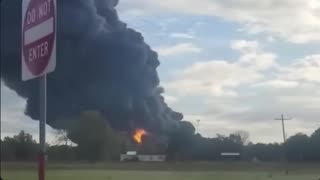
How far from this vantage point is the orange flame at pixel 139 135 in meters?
5.11

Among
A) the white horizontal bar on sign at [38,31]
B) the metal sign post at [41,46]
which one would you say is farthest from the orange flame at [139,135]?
the white horizontal bar on sign at [38,31]

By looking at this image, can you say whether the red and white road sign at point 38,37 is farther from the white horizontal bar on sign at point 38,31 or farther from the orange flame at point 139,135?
the orange flame at point 139,135

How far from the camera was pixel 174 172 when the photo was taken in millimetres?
4855

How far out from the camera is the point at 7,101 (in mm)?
6480

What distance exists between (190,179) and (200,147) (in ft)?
0.84

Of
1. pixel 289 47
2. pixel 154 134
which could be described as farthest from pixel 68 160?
pixel 289 47

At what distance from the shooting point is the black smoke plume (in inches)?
202

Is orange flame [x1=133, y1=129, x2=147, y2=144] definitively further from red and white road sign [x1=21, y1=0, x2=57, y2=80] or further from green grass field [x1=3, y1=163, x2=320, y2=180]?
red and white road sign [x1=21, y1=0, x2=57, y2=80]

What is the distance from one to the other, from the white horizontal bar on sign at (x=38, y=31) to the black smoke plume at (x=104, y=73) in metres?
1.04

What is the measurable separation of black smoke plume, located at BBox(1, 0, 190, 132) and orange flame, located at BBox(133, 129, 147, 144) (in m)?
0.05

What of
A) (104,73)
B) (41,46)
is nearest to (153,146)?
(104,73)

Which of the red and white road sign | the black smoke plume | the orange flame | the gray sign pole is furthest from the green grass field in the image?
the red and white road sign

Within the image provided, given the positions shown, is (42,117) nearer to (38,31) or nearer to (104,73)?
(38,31)

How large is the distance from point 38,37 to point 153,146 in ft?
4.71
